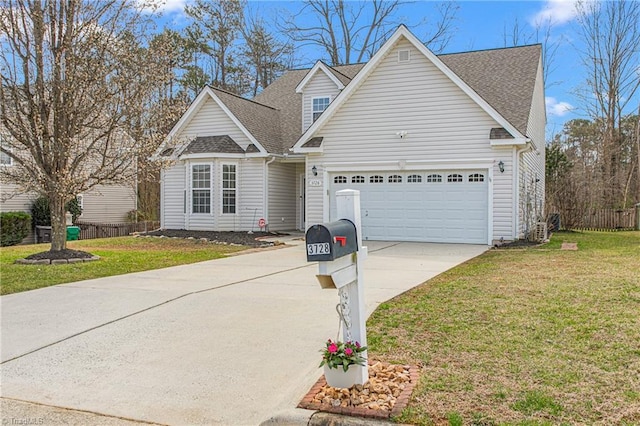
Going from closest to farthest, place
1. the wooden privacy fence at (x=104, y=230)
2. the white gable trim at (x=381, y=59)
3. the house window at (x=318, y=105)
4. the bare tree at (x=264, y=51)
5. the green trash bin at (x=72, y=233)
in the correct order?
the white gable trim at (x=381, y=59) → the house window at (x=318, y=105) → the green trash bin at (x=72, y=233) → the wooden privacy fence at (x=104, y=230) → the bare tree at (x=264, y=51)

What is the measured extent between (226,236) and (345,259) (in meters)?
14.0

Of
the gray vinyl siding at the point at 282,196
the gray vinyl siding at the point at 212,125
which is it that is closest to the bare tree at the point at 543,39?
the gray vinyl siding at the point at 282,196

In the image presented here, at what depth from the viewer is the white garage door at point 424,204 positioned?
15070 mm

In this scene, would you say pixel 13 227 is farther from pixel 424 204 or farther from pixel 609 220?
pixel 609 220

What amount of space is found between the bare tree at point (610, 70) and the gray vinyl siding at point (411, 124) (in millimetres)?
17294

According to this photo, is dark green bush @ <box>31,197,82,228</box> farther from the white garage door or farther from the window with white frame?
the white garage door

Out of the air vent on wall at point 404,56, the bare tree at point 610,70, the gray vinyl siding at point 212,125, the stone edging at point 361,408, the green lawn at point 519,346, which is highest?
the bare tree at point 610,70

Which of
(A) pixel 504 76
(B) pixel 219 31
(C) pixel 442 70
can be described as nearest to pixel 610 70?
(A) pixel 504 76

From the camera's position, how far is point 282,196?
19844 mm

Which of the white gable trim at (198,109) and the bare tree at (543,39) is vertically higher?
the bare tree at (543,39)

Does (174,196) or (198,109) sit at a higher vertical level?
(198,109)

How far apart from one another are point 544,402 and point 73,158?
1194 centimetres

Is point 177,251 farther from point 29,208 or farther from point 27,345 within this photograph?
point 29,208

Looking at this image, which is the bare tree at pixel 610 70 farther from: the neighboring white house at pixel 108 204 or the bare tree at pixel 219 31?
the neighboring white house at pixel 108 204
